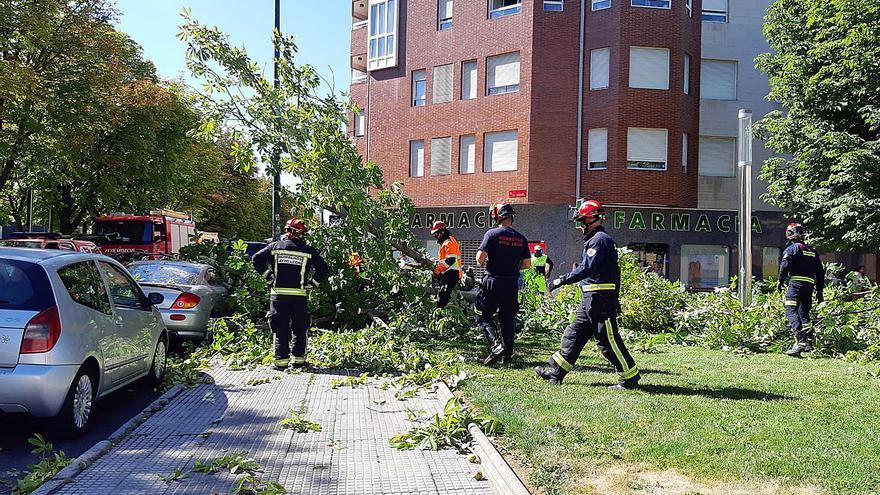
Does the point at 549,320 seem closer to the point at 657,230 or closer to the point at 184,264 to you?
the point at 184,264

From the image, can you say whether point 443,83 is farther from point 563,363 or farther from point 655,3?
point 563,363

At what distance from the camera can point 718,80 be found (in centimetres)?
2817

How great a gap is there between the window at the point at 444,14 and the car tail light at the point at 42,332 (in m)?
25.4

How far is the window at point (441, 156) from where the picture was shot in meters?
28.7

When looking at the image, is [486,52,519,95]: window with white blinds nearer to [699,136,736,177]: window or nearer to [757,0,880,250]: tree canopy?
[699,136,736,177]: window

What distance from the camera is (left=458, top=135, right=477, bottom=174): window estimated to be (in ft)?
91.9

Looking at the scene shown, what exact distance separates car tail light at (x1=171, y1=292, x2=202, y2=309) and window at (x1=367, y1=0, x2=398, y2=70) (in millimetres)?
21867

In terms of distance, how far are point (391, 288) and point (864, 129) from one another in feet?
56.9

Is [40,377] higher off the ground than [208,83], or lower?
lower

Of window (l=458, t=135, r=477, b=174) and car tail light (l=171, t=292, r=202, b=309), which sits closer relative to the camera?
car tail light (l=171, t=292, r=202, b=309)

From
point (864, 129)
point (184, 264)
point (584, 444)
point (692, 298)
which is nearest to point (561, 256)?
point (864, 129)

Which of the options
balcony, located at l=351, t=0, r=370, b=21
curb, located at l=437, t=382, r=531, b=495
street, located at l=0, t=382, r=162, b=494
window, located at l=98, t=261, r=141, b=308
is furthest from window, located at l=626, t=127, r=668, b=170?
curb, located at l=437, t=382, r=531, b=495

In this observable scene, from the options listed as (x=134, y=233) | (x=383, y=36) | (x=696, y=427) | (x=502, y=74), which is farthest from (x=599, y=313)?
(x=383, y=36)

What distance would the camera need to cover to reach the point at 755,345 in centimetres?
1112
